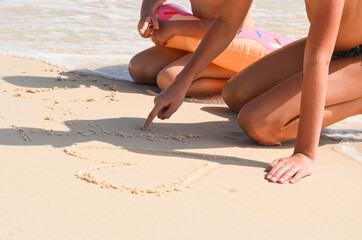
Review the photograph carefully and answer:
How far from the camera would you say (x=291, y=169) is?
216cm

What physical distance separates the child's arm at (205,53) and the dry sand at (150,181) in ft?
0.50

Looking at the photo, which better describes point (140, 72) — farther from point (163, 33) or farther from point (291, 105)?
point (291, 105)

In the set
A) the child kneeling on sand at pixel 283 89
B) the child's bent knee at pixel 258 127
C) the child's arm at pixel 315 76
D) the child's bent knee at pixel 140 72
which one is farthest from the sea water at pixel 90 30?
the child's arm at pixel 315 76

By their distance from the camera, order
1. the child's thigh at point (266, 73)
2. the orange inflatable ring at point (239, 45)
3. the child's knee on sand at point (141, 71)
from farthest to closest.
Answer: the child's knee on sand at point (141, 71)
the orange inflatable ring at point (239, 45)
the child's thigh at point (266, 73)

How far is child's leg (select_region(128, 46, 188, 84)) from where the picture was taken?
379 centimetres

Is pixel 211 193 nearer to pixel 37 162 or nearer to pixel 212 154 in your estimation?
pixel 212 154

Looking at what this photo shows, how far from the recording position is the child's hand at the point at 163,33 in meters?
3.63

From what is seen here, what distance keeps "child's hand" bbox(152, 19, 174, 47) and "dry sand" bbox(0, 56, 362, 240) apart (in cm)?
76

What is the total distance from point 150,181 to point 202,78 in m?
1.68

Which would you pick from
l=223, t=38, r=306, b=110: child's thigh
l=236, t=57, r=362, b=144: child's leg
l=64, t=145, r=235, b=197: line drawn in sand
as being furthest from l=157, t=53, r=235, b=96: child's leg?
l=64, t=145, r=235, b=197: line drawn in sand

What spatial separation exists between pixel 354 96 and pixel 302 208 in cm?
98

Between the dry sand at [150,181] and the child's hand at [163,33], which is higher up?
the child's hand at [163,33]

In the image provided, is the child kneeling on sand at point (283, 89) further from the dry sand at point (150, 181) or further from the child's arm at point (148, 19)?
the child's arm at point (148, 19)

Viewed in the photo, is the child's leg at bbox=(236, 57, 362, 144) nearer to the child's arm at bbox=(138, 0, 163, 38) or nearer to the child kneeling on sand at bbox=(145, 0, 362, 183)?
the child kneeling on sand at bbox=(145, 0, 362, 183)
